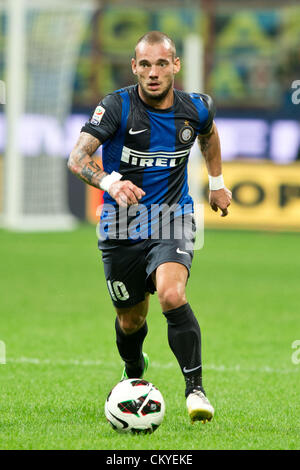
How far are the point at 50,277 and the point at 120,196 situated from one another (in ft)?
26.6

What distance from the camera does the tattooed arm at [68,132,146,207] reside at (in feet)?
16.0

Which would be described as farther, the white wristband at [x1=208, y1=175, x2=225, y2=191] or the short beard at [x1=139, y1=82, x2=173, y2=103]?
the white wristband at [x1=208, y1=175, x2=225, y2=191]

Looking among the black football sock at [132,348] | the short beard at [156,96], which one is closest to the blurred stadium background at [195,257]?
the black football sock at [132,348]

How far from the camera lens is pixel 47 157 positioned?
18.8 m

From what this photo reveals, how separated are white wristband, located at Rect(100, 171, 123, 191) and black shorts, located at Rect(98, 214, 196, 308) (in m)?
0.54

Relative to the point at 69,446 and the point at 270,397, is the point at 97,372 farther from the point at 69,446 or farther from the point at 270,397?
the point at 69,446

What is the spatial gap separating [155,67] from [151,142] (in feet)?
1.44

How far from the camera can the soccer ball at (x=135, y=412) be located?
16.3 ft

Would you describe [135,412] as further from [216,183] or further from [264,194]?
[264,194]

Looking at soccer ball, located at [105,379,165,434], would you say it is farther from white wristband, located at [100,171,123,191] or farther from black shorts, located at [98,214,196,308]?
white wristband, located at [100,171,123,191]

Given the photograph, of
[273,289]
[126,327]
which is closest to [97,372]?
[126,327]

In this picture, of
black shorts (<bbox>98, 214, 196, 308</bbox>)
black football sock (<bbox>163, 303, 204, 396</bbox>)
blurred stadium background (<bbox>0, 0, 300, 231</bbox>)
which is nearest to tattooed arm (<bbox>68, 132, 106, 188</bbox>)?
black shorts (<bbox>98, 214, 196, 308</bbox>)

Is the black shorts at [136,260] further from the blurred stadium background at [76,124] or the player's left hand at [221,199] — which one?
the blurred stadium background at [76,124]

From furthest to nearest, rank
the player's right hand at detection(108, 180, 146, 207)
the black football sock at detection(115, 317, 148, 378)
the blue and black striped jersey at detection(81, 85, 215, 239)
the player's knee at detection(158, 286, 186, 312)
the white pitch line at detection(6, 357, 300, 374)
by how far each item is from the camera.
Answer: the white pitch line at detection(6, 357, 300, 374) < the black football sock at detection(115, 317, 148, 378) < the blue and black striped jersey at detection(81, 85, 215, 239) < the player's knee at detection(158, 286, 186, 312) < the player's right hand at detection(108, 180, 146, 207)
